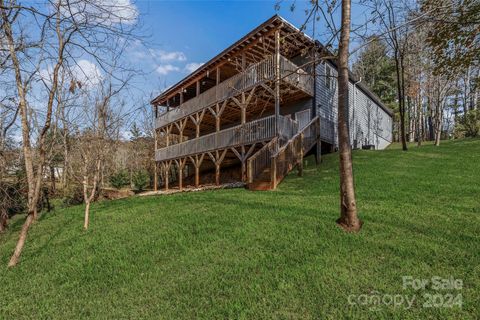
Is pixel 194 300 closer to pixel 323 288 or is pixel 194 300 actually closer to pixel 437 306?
pixel 323 288

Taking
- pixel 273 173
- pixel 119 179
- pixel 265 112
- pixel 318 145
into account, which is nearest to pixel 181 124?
pixel 265 112

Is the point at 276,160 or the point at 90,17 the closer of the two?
the point at 90,17

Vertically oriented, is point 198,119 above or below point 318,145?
above

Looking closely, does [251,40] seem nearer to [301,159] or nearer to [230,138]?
[230,138]

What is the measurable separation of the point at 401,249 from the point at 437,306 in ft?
4.37

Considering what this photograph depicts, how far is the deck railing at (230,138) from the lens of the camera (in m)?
13.2

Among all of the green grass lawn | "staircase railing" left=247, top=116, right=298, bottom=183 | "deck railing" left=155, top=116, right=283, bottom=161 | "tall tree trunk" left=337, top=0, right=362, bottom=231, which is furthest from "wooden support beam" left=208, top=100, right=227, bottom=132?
"tall tree trunk" left=337, top=0, right=362, bottom=231

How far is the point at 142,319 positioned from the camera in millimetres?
3482

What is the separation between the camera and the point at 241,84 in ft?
49.0

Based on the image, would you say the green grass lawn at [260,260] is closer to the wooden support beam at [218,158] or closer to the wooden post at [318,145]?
the wooden post at [318,145]

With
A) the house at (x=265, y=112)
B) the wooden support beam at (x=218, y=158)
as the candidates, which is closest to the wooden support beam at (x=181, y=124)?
the house at (x=265, y=112)

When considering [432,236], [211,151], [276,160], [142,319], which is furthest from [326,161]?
[142,319]

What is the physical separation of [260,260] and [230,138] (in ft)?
A: 36.8

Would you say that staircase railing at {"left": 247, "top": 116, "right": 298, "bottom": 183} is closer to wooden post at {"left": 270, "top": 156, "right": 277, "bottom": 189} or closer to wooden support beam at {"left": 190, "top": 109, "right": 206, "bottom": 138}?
wooden post at {"left": 270, "top": 156, "right": 277, "bottom": 189}
